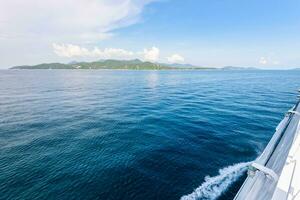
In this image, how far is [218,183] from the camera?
522 inches

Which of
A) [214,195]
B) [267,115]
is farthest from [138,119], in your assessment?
[267,115]

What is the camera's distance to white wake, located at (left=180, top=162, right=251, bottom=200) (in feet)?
39.4

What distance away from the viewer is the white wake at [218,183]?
12019 millimetres

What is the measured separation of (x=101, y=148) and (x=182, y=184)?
9245 millimetres

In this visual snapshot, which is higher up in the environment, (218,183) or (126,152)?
(126,152)

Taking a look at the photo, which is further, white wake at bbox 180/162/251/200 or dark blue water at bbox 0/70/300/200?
dark blue water at bbox 0/70/300/200

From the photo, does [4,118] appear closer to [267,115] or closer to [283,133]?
[283,133]

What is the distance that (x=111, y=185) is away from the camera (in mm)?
12672

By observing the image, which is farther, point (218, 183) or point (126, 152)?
point (126, 152)

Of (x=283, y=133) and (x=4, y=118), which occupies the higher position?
(x=283, y=133)

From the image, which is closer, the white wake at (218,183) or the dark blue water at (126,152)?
the white wake at (218,183)

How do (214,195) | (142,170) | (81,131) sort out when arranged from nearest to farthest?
(214,195)
(142,170)
(81,131)

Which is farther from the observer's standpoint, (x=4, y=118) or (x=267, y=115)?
(x=267, y=115)

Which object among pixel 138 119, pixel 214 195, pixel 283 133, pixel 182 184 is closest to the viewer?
pixel 214 195
